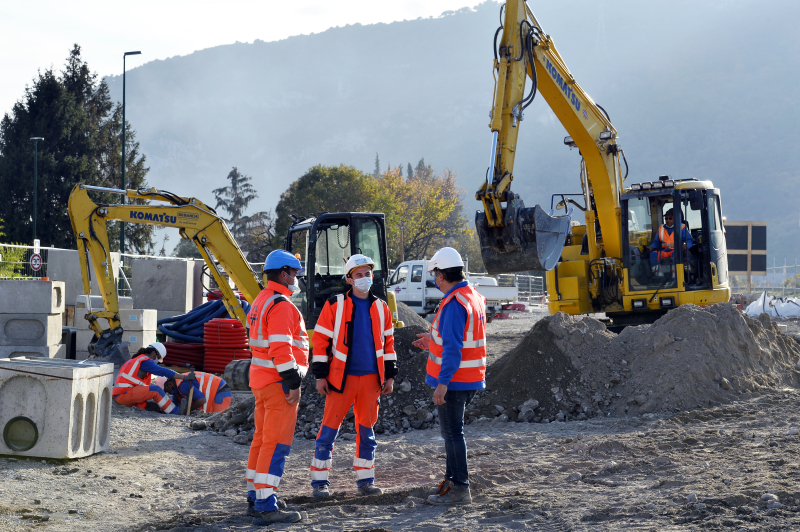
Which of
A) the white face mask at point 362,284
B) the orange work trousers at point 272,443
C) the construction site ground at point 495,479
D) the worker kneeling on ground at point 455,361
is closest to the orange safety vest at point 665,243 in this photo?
the construction site ground at point 495,479

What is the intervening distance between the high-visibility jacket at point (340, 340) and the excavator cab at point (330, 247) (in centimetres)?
600

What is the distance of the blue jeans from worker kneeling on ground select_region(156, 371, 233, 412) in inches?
235

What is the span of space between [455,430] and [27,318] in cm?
895

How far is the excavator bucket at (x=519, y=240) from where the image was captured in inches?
392

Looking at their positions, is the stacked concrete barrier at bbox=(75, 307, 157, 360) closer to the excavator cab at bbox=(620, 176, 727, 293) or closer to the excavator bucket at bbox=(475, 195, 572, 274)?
the excavator bucket at bbox=(475, 195, 572, 274)

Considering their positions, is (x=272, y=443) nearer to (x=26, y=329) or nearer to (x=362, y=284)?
(x=362, y=284)

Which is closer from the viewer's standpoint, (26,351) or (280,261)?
(280,261)

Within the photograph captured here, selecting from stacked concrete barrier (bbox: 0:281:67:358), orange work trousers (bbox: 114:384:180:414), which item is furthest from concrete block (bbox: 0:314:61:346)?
orange work trousers (bbox: 114:384:180:414)

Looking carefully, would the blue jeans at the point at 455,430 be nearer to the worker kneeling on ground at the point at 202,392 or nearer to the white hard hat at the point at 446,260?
the white hard hat at the point at 446,260

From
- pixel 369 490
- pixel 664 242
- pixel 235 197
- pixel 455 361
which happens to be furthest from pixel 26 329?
pixel 235 197

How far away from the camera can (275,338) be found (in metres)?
5.49

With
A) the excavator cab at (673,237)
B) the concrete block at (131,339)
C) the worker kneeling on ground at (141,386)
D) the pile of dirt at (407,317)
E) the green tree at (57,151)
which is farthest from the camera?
the green tree at (57,151)

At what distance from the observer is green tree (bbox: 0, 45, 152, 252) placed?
3312cm

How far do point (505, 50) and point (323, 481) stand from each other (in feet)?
23.4
